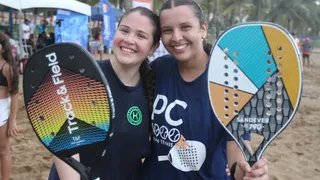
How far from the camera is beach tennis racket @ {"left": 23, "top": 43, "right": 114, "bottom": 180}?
1180 millimetres

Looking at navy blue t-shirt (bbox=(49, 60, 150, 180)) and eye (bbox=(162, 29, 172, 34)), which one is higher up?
eye (bbox=(162, 29, 172, 34))

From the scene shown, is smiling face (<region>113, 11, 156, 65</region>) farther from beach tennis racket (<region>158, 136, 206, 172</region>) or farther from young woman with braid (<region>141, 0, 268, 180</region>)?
beach tennis racket (<region>158, 136, 206, 172</region>)

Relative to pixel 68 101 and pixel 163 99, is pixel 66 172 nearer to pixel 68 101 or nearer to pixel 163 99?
pixel 68 101

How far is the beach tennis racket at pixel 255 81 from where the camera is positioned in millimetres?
1172

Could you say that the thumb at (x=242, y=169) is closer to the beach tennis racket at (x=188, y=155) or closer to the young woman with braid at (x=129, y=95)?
the beach tennis racket at (x=188, y=155)

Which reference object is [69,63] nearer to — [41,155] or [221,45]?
[221,45]

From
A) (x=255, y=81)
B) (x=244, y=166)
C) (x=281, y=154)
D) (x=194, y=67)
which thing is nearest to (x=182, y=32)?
(x=194, y=67)

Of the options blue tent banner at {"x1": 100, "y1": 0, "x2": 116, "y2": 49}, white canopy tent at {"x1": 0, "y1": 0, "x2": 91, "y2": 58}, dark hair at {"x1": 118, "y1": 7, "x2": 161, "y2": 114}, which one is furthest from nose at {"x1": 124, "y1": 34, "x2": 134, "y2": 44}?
white canopy tent at {"x1": 0, "y1": 0, "x2": 91, "y2": 58}

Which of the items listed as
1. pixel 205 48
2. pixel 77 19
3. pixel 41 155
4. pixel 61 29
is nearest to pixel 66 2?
pixel 77 19

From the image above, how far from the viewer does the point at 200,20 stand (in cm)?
154

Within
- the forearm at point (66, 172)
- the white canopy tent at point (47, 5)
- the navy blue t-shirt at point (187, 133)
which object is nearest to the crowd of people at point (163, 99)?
the navy blue t-shirt at point (187, 133)

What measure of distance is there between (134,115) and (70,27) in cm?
818

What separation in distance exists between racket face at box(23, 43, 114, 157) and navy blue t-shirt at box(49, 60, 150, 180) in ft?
0.91

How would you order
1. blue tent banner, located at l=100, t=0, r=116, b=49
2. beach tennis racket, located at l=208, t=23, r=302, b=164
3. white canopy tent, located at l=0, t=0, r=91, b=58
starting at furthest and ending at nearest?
white canopy tent, located at l=0, t=0, r=91, b=58
blue tent banner, located at l=100, t=0, r=116, b=49
beach tennis racket, located at l=208, t=23, r=302, b=164
